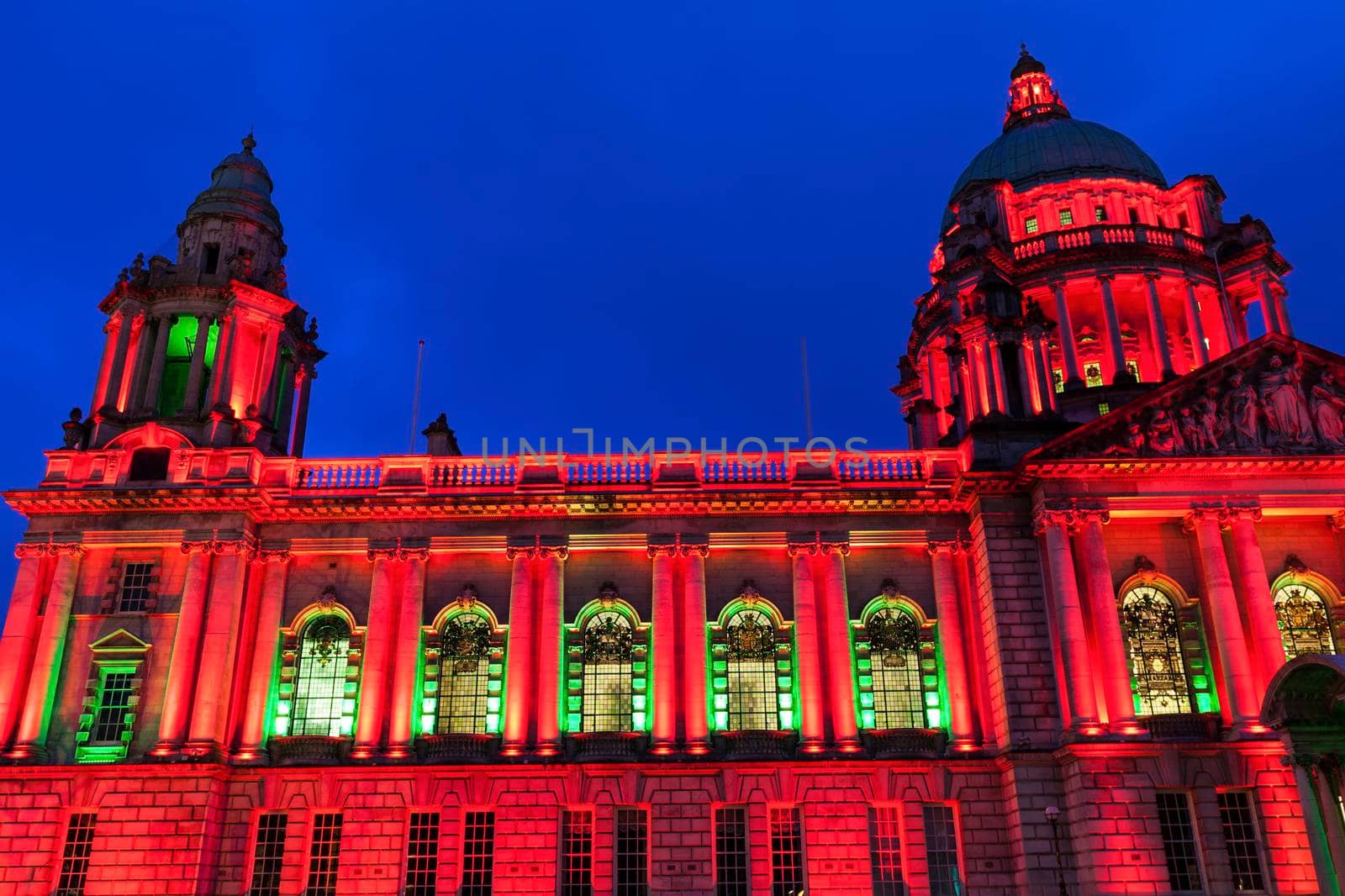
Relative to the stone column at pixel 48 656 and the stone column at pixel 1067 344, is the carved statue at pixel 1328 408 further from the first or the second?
the stone column at pixel 48 656

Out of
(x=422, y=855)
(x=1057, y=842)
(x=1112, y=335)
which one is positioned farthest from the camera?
(x=1112, y=335)

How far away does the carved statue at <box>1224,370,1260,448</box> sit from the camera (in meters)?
38.2

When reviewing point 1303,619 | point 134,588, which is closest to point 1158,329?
point 1303,619

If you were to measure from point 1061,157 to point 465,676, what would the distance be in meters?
40.5

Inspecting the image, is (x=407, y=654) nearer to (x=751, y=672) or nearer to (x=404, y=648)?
(x=404, y=648)

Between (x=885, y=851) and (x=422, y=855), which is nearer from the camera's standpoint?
(x=885, y=851)

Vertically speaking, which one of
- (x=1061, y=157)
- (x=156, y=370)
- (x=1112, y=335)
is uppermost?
(x=1061, y=157)

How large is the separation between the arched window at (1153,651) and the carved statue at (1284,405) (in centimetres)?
705

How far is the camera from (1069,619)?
1404 inches

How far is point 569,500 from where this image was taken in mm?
39875

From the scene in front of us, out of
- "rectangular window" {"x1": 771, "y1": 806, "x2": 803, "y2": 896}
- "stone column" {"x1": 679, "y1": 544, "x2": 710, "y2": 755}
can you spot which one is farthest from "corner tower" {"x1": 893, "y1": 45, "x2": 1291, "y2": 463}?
"rectangular window" {"x1": 771, "y1": 806, "x2": 803, "y2": 896}

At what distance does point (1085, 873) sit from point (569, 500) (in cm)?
2074

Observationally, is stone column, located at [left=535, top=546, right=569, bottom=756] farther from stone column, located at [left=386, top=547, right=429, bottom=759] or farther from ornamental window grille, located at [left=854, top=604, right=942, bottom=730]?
ornamental window grille, located at [left=854, top=604, right=942, bottom=730]

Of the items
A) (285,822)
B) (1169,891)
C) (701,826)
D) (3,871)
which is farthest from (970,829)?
(3,871)
